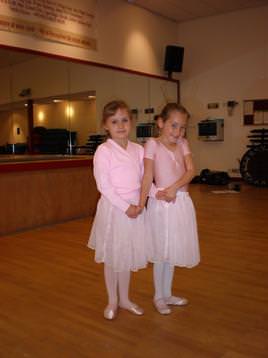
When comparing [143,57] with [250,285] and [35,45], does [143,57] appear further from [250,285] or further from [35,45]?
[250,285]

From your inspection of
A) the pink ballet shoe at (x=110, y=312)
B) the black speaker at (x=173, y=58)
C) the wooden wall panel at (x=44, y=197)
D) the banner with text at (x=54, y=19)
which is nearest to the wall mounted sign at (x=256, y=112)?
the black speaker at (x=173, y=58)

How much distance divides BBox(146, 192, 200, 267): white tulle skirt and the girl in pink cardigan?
2.8 inches

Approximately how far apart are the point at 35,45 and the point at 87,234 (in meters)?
2.90

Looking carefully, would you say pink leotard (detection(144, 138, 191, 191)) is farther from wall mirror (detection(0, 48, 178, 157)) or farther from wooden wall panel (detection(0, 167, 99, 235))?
wall mirror (detection(0, 48, 178, 157))

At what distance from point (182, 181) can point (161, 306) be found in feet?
2.35

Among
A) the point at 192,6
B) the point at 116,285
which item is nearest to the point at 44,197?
the point at 116,285

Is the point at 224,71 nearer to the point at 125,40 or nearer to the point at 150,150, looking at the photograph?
the point at 125,40

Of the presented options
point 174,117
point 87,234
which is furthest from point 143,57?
point 174,117

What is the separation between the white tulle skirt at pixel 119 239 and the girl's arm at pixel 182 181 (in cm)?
18

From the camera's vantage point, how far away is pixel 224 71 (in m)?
8.27

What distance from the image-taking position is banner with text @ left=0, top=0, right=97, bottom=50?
5.09 meters

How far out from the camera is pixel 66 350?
1805mm

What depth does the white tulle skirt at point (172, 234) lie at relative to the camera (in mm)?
2066

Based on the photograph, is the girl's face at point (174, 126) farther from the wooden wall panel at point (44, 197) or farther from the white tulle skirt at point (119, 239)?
the wooden wall panel at point (44, 197)
